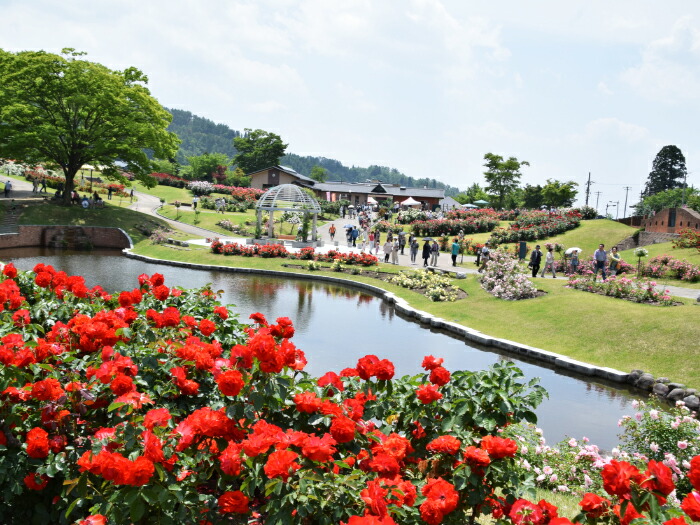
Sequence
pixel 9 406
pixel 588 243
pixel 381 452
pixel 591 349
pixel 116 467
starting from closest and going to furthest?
pixel 116 467
pixel 381 452
pixel 9 406
pixel 591 349
pixel 588 243

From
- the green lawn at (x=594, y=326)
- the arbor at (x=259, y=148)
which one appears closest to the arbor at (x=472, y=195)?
the arbor at (x=259, y=148)

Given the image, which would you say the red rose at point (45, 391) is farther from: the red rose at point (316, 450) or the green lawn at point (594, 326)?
the green lawn at point (594, 326)

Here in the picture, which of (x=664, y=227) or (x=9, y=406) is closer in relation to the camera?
(x=9, y=406)

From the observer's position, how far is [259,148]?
88.6 meters

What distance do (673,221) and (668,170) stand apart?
2420 inches

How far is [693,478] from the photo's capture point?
2895mm

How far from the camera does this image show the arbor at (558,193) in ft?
236

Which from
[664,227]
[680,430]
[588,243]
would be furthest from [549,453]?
[664,227]

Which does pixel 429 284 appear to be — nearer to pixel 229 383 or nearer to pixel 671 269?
pixel 671 269

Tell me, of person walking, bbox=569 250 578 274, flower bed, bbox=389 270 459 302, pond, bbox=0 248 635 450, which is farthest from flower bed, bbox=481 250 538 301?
person walking, bbox=569 250 578 274

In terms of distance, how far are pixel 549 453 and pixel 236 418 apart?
499 cm

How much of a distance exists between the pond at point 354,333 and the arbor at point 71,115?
383 inches

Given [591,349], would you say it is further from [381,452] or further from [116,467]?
[116,467]

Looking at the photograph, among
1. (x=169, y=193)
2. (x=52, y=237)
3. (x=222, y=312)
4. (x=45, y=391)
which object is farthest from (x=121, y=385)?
(x=169, y=193)
